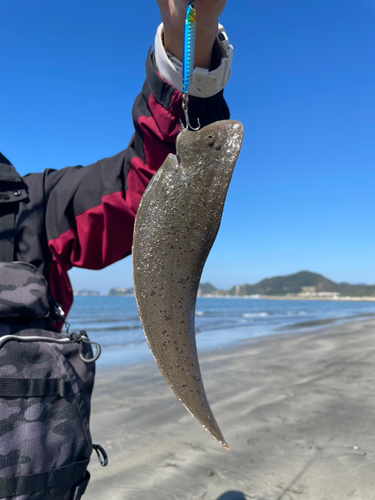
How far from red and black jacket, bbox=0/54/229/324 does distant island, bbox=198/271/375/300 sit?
12017cm

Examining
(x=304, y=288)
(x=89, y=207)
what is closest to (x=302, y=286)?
(x=304, y=288)

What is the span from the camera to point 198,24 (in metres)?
1.44

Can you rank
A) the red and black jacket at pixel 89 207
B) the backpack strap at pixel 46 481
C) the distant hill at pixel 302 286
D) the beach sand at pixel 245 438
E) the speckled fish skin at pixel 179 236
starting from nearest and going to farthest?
the speckled fish skin at pixel 179 236
the backpack strap at pixel 46 481
the red and black jacket at pixel 89 207
the beach sand at pixel 245 438
the distant hill at pixel 302 286

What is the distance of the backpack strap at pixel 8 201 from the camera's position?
71.9 inches

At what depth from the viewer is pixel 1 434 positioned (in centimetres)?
148

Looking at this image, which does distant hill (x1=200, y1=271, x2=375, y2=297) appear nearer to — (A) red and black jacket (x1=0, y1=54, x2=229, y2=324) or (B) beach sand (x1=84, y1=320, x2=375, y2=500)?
(B) beach sand (x1=84, y1=320, x2=375, y2=500)

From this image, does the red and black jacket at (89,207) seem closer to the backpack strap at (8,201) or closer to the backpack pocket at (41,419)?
the backpack strap at (8,201)

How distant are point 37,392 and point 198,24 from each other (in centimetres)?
165

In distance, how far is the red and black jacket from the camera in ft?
→ 5.89

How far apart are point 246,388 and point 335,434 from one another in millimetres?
2111

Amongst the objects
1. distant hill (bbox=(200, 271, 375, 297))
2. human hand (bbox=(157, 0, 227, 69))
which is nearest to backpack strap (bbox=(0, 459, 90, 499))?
human hand (bbox=(157, 0, 227, 69))

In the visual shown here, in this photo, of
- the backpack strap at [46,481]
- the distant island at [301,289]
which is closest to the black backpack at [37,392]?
the backpack strap at [46,481]

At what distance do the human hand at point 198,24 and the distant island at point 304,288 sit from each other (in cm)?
12052

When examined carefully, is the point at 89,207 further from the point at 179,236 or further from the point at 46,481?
the point at 46,481
